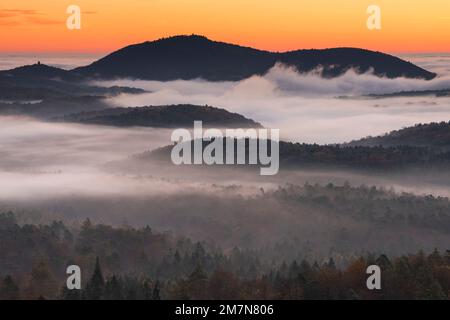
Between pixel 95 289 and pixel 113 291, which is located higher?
pixel 95 289

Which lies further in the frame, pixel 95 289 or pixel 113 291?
pixel 113 291

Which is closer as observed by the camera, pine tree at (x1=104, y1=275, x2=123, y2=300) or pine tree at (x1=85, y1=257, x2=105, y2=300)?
pine tree at (x1=85, y1=257, x2=105, y2=300)

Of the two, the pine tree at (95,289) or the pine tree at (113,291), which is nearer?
the pine tree at (95,289)
